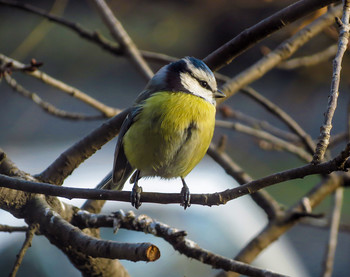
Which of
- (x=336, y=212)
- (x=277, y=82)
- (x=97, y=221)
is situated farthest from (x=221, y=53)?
(x=277, y=82)

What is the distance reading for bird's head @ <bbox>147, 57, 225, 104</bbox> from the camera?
5.55 feet

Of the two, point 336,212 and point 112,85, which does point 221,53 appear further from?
point 112,85

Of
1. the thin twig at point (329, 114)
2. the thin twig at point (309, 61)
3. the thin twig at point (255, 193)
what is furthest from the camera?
the thin twig at point (309, 61)

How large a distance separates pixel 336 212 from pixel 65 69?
329cm

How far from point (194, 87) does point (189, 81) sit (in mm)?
29

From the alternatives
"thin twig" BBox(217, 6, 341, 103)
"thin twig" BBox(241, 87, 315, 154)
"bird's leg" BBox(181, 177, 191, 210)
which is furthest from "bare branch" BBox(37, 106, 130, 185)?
"thin twig" BBox(241, 87, 315, 154)

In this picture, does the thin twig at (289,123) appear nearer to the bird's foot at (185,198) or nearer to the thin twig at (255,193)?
the thin twig at (255,193)

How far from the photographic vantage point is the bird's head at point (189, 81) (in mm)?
1692

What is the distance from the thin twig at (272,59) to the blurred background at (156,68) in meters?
1.23

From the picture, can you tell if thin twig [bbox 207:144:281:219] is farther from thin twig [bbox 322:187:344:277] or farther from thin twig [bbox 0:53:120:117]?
thin twig [bbox 0:53:120:117]

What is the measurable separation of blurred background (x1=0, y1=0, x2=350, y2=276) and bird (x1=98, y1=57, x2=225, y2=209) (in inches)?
46.3

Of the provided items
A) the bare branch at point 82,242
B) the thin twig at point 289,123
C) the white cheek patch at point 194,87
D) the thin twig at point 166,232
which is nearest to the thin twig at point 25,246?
the bare branch at point 82,242

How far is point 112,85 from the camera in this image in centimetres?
457

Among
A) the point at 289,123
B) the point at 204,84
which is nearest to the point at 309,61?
the point at 289,123
